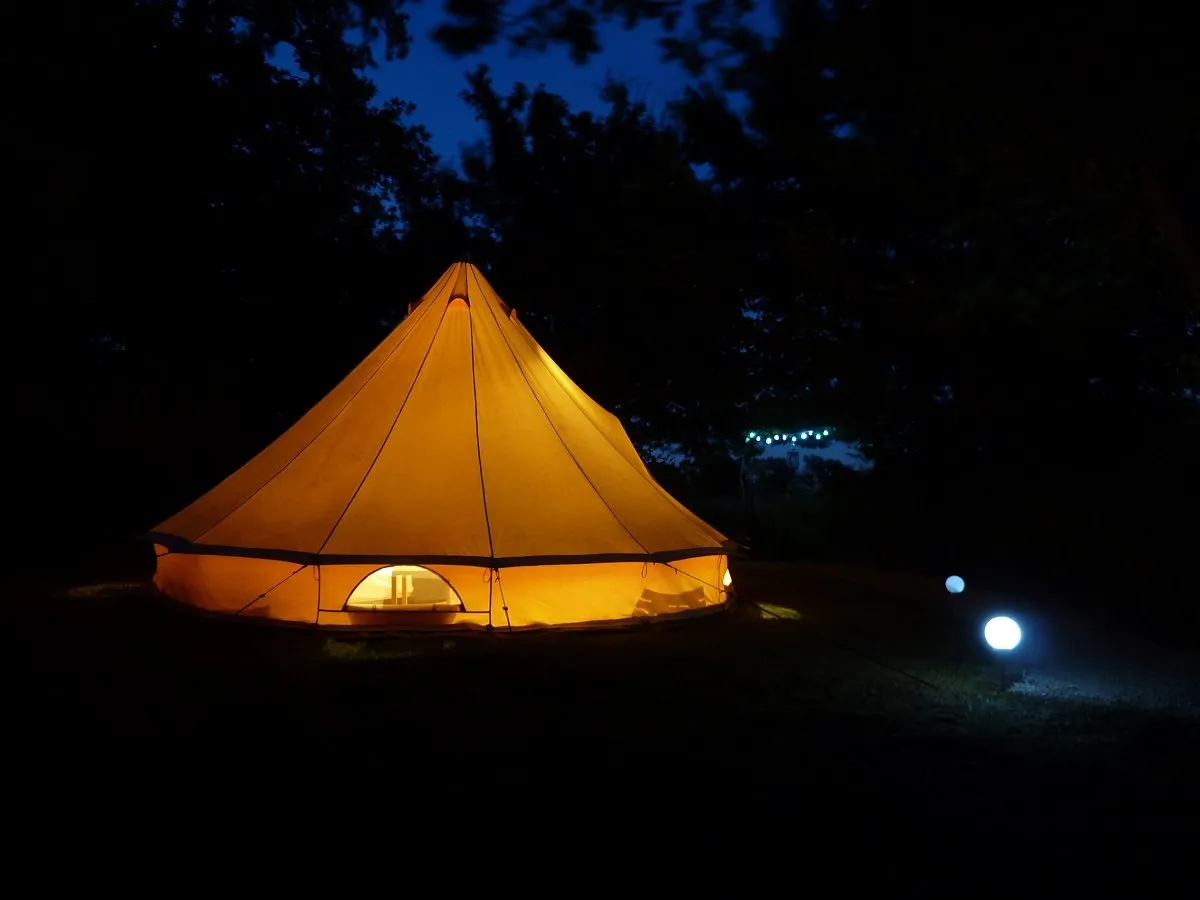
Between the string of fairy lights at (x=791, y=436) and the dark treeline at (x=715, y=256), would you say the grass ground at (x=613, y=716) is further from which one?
the string of fairy lights at (x=791, y=436)

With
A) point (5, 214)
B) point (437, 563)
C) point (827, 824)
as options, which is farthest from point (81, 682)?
point (5, 214)

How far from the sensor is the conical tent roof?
8734mm

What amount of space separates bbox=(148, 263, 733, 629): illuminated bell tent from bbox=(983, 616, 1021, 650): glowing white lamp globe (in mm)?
2614

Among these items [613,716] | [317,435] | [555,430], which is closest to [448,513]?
[555,430]

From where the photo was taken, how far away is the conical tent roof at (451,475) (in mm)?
8734

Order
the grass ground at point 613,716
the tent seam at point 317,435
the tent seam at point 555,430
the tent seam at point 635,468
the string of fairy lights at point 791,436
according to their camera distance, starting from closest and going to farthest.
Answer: the grass ground at point 613,716
the tent seam at point 555,430
the tent seam at point 317,435
the tent seam at point 635,468
the string of fairy lights at point 791,436

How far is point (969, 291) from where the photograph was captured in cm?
937

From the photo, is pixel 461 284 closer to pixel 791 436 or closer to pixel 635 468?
pixel 635 468

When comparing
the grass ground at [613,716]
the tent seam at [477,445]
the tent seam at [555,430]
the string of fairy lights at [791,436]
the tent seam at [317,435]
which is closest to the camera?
the grass ground at [613,716]

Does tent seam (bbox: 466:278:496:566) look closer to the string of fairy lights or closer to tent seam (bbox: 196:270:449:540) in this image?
tent seam (bbox: 196:270:449:540)

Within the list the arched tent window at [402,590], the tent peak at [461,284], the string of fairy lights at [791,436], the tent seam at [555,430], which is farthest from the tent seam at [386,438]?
the string of fairy lights at [791,436]

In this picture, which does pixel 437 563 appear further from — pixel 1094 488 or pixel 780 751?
pixel 1094 488

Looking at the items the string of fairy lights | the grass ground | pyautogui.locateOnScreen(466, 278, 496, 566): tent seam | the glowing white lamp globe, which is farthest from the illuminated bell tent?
the string of fairy lights

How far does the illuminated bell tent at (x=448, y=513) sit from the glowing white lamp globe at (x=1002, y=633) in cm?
261
